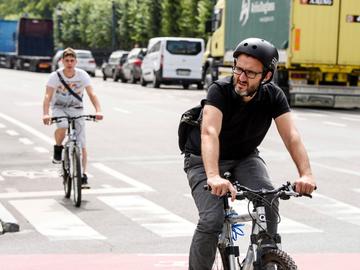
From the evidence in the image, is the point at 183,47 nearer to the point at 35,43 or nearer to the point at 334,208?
the point at 334,208

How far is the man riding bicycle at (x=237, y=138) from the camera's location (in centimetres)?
527

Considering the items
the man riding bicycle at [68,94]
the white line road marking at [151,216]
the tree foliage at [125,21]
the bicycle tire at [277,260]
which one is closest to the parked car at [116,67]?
the tree foliage at [125,21]

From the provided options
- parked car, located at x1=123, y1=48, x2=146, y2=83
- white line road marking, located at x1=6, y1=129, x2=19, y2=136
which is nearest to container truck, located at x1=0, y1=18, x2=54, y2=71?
parked car, located at x1=123, y1=48, x2=146, y2=83

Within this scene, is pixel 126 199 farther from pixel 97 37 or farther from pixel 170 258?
pixel 97 37

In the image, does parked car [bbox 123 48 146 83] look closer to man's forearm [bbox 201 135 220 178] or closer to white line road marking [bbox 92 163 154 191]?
white line road marking [bbox 92 163 154 191]

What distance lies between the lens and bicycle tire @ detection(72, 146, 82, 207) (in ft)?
A: 36.4

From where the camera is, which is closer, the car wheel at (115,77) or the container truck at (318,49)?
the container truck at (318,49)

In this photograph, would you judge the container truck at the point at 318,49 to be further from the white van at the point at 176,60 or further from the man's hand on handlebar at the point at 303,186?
the man's hand on handlebar at the point at 303,186

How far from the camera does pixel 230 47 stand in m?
32.5

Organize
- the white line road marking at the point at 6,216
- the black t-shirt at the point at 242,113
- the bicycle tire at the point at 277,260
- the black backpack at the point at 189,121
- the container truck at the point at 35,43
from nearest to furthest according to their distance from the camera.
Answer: the bicycle tire at the point at 277,260
the black t-shirt at the point at 242,113
the black backpack at the point at 189,121
the white line road marking at the point at 6,216
the container truck at the point at 35,43

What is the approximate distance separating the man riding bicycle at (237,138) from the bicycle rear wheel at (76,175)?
17.7ft

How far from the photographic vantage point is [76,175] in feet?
37.0

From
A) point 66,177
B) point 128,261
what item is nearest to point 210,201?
point 128,261

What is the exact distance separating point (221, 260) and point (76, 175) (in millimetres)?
5748
